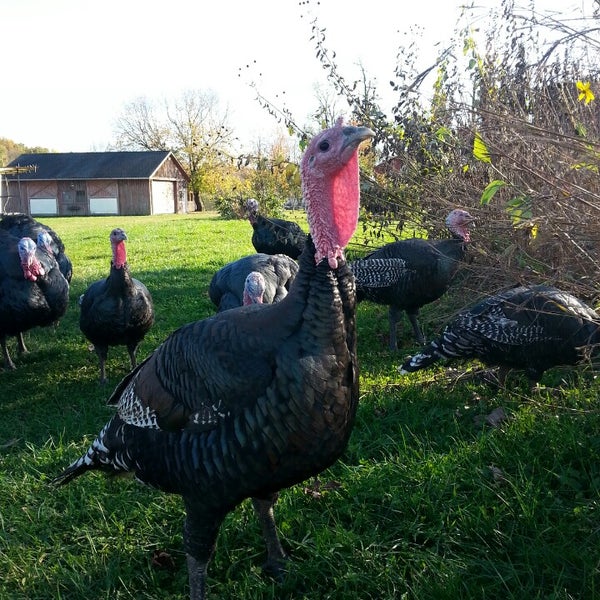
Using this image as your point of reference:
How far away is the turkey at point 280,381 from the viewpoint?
2188 mm

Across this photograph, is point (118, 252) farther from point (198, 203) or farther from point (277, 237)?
point (198, 203)

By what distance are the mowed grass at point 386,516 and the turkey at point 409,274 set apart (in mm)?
1750

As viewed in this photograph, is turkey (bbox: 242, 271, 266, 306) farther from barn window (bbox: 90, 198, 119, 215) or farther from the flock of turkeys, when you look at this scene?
barn window (bbox: 90, 198, 119, 215)

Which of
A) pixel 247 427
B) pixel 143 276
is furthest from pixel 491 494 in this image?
pixel 143 276

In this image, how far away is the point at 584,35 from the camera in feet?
7.20

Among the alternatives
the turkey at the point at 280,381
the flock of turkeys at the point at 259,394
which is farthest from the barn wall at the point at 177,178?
the turkey at the point at 280,381

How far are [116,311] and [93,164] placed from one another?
46518mm

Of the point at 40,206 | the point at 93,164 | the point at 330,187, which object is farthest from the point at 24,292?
the point at 40,206

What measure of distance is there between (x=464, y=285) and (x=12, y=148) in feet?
247

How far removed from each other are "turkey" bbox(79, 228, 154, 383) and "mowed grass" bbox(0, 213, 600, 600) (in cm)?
111

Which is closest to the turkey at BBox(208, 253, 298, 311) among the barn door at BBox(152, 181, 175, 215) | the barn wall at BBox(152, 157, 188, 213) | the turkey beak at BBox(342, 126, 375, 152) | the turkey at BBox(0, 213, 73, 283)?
the turkey at BBox(0, 213, 73, 283)

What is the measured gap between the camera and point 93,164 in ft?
156

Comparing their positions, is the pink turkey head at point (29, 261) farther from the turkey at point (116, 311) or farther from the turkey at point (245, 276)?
the turkey at point (245, 276)

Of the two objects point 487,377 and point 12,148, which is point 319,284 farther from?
point 12,148
